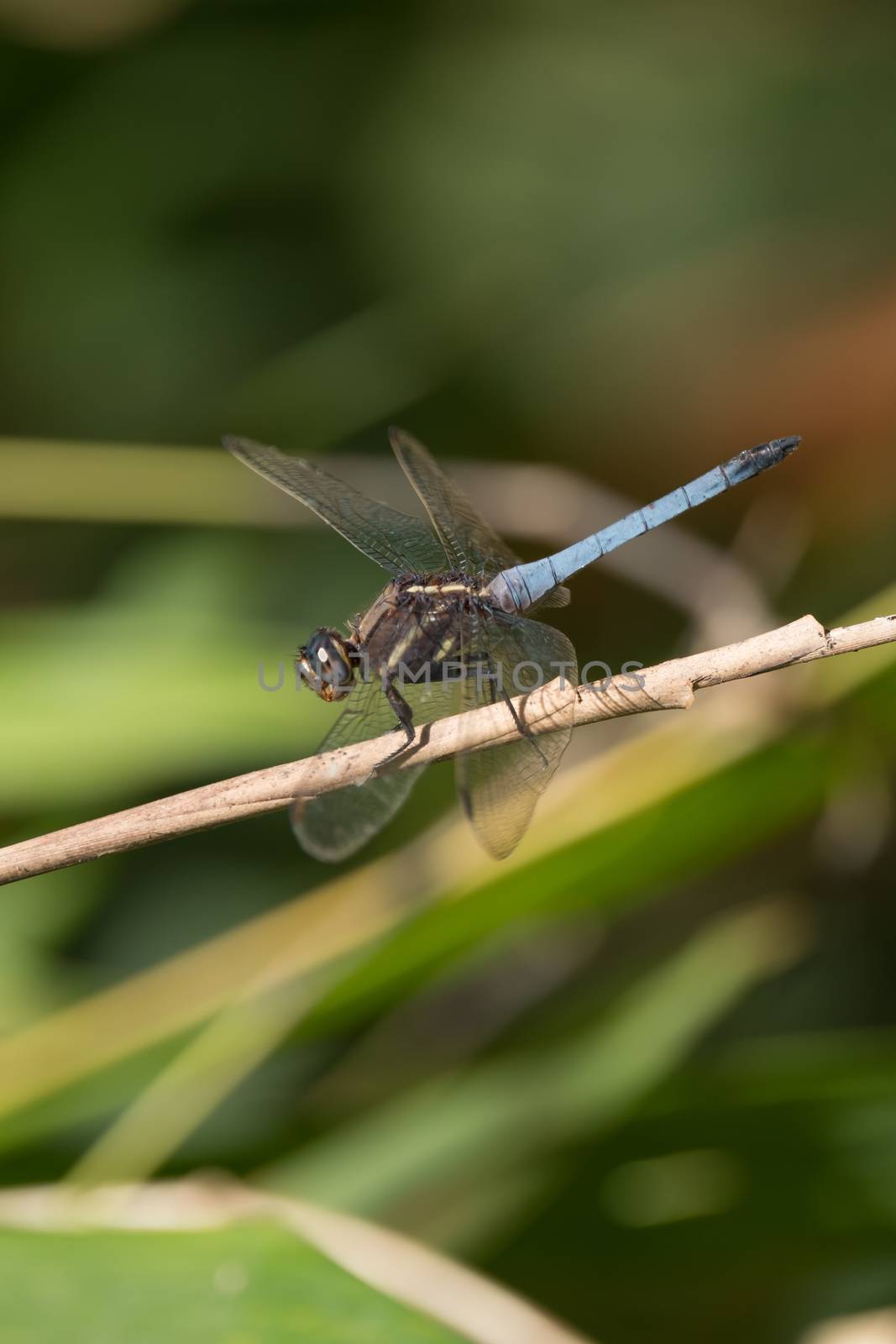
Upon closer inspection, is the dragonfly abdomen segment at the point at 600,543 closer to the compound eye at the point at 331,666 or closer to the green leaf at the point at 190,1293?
the compound eye at the point at 331,666

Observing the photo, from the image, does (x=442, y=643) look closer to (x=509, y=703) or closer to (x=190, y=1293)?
(x=509, y=703)

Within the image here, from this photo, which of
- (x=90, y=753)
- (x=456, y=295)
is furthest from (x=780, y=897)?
(x=456, y=295)

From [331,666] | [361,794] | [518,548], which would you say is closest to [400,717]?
[361,794]

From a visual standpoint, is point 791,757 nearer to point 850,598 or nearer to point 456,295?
point 850,598

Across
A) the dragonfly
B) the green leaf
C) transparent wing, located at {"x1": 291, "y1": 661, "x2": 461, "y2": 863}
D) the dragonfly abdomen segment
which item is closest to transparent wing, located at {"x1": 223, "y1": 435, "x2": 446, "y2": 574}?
the dragonfly

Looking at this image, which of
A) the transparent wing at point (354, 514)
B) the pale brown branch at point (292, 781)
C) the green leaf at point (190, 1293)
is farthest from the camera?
the transparent wing at point (354, 514)

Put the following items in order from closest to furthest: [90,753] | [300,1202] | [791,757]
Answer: [300,1202], [791,757], [90,753]

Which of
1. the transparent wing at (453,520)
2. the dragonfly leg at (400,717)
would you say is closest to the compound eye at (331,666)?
the dragonfly leg at (400,717)
